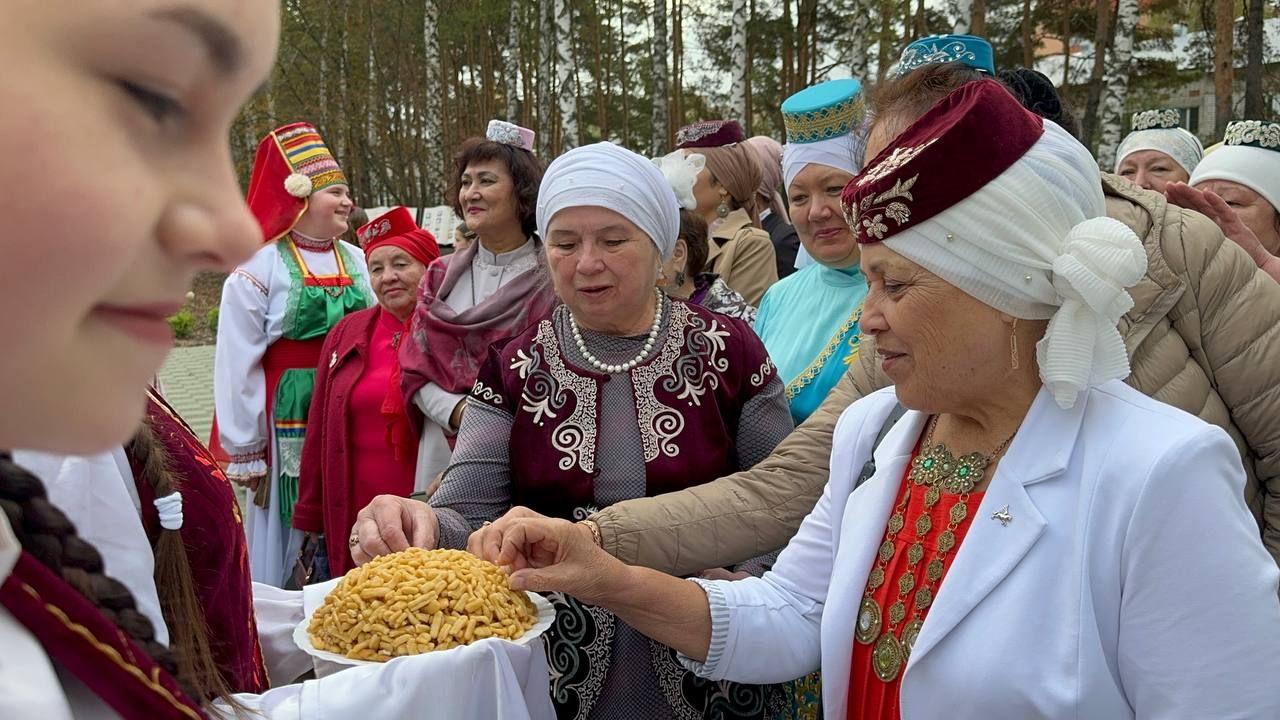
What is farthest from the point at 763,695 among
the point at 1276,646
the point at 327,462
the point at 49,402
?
the point at 327,462

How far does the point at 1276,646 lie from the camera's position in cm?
153

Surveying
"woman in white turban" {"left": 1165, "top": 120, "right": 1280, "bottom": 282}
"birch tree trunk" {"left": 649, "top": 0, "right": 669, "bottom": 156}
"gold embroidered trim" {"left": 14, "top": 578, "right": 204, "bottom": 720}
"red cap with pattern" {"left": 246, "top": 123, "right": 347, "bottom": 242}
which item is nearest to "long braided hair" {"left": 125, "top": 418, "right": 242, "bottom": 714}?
"gold embroidered trim" {"left": 14, "top": 578, "right": 204, "bottom": 720}

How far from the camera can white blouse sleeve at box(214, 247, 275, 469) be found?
520 cm

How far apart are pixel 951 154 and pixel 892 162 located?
122mm

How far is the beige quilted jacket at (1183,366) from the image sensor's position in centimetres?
229

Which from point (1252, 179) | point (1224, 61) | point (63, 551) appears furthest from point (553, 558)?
point (1224, 61)

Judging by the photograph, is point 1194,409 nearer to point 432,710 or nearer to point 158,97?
point 432,710

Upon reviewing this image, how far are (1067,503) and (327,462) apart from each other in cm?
374

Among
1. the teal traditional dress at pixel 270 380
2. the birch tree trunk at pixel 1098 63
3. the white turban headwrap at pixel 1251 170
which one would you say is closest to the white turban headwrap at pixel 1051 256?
the white turban headwrap at pixel 1251 170

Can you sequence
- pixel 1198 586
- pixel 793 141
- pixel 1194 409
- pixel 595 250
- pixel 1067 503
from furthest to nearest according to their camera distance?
pixel 793 141 → pixel 595 250 → pixel 1194 409 → pixel 1067 503 → pixel 1198 586

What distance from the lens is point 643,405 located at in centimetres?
273

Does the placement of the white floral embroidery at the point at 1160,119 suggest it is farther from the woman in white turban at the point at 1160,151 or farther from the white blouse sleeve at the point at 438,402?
the white blouse sleeve at the point at 438,402

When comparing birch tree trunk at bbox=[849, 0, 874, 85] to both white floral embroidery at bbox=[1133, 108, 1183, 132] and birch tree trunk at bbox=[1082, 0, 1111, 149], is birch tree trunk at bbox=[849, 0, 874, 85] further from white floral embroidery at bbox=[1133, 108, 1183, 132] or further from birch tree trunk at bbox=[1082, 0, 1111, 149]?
white floral embroidery at bbox=[1133, 108, 1183, 132]

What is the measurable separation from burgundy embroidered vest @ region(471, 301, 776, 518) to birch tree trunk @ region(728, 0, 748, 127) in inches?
496
